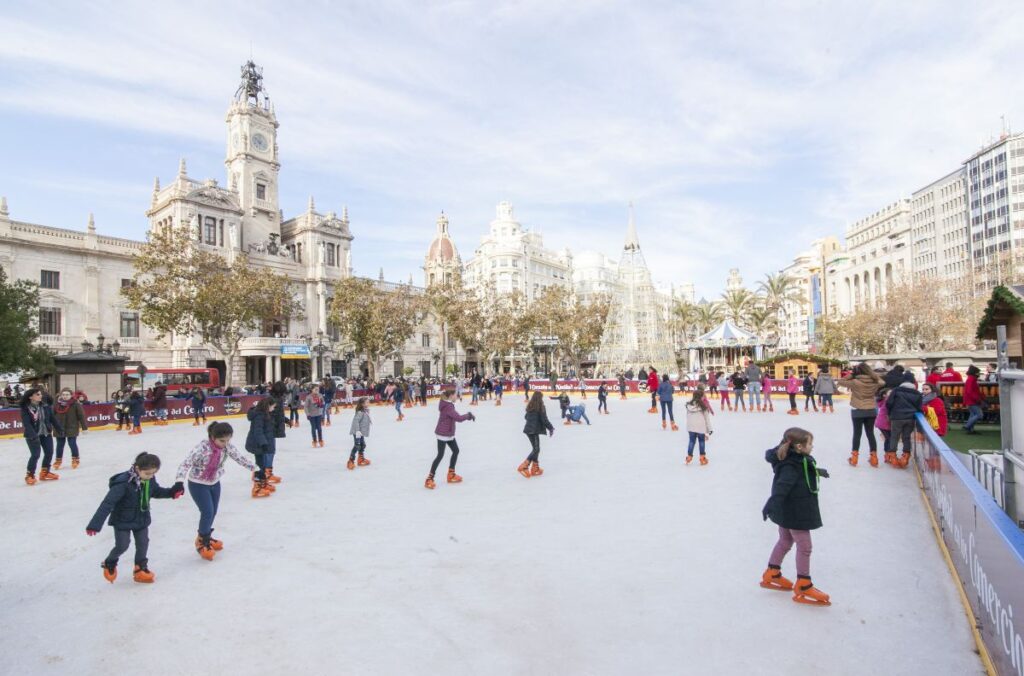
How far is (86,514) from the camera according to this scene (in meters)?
7.77

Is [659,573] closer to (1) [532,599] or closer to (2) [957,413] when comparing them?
(1) [532,599]

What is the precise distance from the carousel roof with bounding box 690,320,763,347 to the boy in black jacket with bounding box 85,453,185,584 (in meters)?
39.3

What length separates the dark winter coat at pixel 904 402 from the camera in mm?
9172

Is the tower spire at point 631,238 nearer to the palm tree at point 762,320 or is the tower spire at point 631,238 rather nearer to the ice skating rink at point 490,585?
the palm tree at point 762,320

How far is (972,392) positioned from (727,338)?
2836 centimetres

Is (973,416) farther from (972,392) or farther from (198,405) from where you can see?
(198,405)

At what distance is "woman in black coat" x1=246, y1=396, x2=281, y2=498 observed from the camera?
8711 mm

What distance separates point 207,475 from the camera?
19.4ft

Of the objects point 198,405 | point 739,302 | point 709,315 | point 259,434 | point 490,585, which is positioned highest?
point 739,302

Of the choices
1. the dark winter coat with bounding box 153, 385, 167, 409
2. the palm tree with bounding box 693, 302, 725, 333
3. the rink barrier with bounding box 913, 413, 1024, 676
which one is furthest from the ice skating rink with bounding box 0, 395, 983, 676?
the palm tree with bounding box 693, 302, 725, 333

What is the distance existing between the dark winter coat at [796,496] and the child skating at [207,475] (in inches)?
204

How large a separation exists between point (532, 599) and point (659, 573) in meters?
1.27

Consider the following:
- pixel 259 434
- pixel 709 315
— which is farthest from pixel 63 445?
pixel 709 315

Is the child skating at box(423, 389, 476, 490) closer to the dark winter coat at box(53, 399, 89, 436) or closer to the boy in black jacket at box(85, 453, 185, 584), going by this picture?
the boy in black jacket at box(85, 453, 185, 584)
